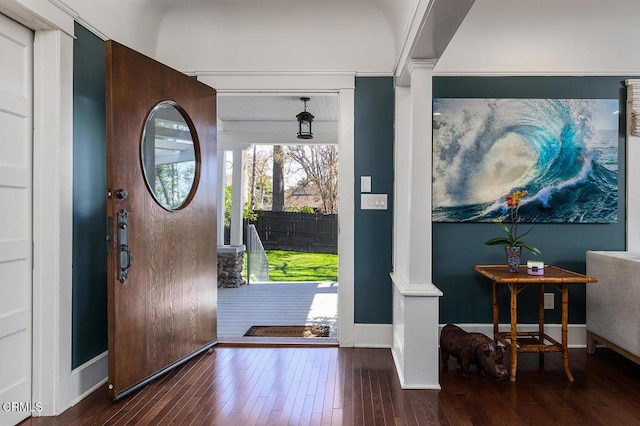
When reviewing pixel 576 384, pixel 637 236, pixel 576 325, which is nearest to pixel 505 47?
pixel 637 236

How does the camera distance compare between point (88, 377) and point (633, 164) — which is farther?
point (633, 164)

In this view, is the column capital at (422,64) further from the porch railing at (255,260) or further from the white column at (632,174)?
the porch railing at (255,260)

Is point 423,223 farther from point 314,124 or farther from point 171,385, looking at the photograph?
point 314,124

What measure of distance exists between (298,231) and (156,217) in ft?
24.2

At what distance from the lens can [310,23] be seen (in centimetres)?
333

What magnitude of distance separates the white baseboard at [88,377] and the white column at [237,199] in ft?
13.3

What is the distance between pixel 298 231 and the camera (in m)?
10.1

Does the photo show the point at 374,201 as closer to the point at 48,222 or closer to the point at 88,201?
the point at 88,201

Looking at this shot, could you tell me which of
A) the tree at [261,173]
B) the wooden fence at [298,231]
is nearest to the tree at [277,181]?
the tree at [261,173]

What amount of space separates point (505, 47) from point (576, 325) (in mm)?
2315

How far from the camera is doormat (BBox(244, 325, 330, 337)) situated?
3.83 metres

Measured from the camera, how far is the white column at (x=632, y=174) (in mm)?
3316

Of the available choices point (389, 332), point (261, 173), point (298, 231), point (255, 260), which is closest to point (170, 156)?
point (389, 332)

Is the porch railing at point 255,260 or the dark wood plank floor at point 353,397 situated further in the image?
the porch railing at point 255,260
